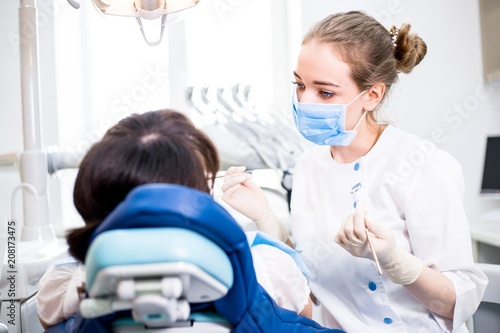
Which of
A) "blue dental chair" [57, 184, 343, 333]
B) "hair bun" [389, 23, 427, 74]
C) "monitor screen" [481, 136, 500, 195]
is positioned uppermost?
"hair bun" [389, 23, 427, 74]

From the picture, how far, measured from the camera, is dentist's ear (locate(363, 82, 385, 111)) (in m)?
1.37

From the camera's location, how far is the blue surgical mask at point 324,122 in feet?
4.40

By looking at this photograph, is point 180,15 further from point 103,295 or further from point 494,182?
point 494,182

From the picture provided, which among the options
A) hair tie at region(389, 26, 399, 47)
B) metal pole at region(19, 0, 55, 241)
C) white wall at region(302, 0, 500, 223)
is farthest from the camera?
white wall at region(302, 0, 500, 223)

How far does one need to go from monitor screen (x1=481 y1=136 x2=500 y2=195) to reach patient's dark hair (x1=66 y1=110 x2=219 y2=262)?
219 centimetres

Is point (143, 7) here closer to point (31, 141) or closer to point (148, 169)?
point (31, 141)

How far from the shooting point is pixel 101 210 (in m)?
0.67

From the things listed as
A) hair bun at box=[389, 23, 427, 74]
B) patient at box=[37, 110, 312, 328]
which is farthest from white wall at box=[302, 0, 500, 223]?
patient at box=[37, 110, 312, 328]

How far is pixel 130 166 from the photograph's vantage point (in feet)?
2.13

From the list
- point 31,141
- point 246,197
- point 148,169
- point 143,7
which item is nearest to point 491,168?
point 246,197

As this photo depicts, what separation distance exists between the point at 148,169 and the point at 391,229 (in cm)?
79

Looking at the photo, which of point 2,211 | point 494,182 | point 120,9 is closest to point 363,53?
point 120,9

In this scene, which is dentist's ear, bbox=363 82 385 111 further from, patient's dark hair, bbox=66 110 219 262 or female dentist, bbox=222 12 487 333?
patient's dark hair, bbox=66 110 219 262

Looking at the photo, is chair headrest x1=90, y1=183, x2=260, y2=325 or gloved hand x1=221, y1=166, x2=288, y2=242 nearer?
chair headrest x1=90, y1=183, x2=260, y2=325
